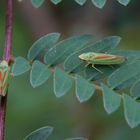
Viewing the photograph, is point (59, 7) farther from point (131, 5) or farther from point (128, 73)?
point (128, 73)

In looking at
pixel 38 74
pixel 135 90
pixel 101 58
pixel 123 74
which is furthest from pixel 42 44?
pixel 135 90

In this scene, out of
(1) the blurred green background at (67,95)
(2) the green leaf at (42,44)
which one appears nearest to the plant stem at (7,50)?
(2) the green leaf at (42,44)

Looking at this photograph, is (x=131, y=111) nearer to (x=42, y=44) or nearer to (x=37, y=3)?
(x=42, y=44)

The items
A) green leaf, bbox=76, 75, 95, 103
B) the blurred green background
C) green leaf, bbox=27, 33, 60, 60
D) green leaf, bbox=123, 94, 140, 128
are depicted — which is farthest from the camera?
the blurred green background

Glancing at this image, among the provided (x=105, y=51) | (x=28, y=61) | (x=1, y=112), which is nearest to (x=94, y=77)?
(x=105, y=51)

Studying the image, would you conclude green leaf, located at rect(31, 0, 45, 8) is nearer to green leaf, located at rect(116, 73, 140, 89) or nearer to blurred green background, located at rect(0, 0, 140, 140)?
green leaf, located at rect(116, 73, 140, 89)

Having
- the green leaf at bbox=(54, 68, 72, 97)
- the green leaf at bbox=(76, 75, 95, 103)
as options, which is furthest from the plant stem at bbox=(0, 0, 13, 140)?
the green leaf at bbox=(76, 75, 95, 103)
